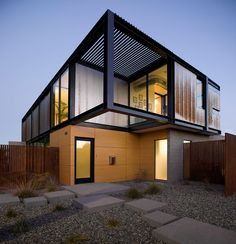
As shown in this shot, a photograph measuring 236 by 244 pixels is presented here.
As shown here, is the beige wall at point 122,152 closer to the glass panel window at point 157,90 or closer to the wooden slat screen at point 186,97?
the wooden slat screen at point 186,97

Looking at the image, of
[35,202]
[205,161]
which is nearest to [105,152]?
[35,202]

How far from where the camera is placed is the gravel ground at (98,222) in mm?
3426

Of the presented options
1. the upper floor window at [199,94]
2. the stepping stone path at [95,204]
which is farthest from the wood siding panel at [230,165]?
the upper floor window at [199,94]

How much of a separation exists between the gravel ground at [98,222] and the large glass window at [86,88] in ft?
17.0

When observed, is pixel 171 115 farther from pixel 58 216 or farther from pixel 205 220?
pixel 58 216

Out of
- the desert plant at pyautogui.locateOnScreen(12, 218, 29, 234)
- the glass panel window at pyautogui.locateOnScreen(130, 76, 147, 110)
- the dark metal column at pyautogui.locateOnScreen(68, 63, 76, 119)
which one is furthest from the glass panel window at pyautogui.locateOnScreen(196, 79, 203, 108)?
the desert plant at pyautogui.locateOnScreen(12, 218, 29, 234)

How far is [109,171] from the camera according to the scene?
10.3 metres

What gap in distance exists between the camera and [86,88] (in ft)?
33.1

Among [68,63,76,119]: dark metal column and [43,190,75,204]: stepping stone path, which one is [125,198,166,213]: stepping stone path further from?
[68,63,76,119]: dark metal column

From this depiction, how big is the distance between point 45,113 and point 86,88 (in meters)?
5.17

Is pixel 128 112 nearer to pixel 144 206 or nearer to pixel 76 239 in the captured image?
pixel 144 206

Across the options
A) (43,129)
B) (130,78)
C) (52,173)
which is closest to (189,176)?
(130,78)

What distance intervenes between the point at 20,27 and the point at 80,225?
141 ft

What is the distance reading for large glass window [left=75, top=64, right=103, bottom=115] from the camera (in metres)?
9.73
